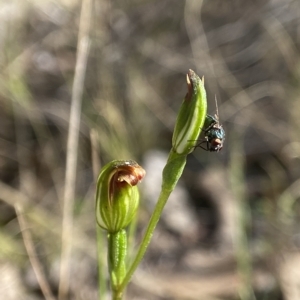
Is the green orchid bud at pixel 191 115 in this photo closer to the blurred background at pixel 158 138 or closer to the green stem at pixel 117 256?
the green stem at pixel 117 256

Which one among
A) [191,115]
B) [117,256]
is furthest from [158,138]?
[191,115]

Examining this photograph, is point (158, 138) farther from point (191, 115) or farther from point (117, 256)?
point (191, 115)

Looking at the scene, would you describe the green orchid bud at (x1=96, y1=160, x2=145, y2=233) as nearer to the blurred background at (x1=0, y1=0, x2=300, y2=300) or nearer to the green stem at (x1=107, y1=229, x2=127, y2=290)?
the green stem at (x1=107, y1=229, x2=127, y2=290)

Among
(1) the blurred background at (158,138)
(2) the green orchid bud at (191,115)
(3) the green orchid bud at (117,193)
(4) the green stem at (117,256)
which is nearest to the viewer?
(2) the green orchid bud at (191,115)

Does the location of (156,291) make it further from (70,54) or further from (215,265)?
(70,54)

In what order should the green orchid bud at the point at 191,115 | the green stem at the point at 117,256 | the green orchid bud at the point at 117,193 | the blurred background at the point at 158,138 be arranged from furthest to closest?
the blurred background at the point at 158,138 < the green stem at the point at 117,256 < the green orchid bud at the point at 117,193 < the green orchid bud at the point at 191,115

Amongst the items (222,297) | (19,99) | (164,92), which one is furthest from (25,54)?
(222,297)

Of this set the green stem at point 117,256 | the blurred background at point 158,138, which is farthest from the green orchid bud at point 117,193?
the blurred background at point 158,138
